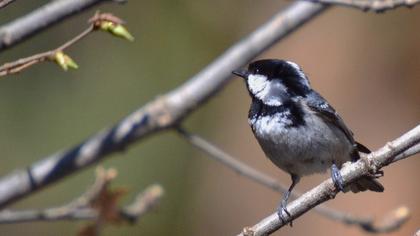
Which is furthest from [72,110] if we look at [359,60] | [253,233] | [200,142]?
[253,233]

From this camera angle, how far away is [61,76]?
6.39 meters

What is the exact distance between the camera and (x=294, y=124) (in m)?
3.38

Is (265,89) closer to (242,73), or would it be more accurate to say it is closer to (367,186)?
(242,73)

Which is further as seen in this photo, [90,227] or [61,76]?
[61,76]

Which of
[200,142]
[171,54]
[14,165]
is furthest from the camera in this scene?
[171,54]

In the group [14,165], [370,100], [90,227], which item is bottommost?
[370,100]

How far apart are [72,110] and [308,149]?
3283 mm

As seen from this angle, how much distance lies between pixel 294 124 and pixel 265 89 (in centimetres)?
22

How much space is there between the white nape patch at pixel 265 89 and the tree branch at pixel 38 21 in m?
0.91

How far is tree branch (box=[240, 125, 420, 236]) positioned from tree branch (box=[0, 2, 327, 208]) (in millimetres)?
1242

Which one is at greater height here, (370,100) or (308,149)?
(308,149)

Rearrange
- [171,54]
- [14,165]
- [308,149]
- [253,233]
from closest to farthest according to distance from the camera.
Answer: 1. [253,233]
2. [308,149]
3. [14,165]
4. [171,54]

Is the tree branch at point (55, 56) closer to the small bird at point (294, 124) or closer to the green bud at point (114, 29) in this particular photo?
the green bud at point (114, 29)

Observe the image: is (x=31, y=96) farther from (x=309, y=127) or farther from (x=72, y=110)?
(x=309, y=127)
